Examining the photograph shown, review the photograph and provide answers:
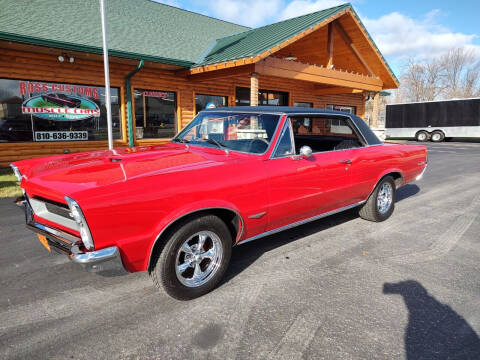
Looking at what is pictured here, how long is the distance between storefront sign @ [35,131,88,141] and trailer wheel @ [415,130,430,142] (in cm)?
2278

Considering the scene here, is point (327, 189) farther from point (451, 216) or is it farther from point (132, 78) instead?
point (132, 78)

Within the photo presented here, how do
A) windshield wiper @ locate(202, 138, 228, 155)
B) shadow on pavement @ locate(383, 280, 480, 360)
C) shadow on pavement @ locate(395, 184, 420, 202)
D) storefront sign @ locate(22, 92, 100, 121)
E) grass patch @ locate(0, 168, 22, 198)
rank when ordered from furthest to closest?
1. storefront sign @ locate(22, 92, 100, 121)
2. shadow on pavement @ locate(395, 184, 420, 202)
3. grass patch @ locate(0, 168, 22, 198)
4. windshield wiper @ locate(202, 138, 228, 155)
5. shadow on pavement @ locate(383, 280, 480, 360)

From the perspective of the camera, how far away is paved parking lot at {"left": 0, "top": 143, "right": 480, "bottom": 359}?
7.16 feet

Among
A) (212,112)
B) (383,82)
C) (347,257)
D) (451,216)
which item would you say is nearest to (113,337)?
(347,257)

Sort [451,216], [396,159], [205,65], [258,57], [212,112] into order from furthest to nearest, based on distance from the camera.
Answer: [205,65], [258,57], [451,216], [396,159], [212,112]

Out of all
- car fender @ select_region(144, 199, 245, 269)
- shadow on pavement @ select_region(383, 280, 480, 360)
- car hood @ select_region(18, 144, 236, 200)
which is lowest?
shadow on pavement @ select_region(383, 280, 480, 360)

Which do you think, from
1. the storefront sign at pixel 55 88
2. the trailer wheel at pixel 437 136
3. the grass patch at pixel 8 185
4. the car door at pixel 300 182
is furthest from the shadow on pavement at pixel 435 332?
the trailer wheel at pixel 437 136

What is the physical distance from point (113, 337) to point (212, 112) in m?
2.80

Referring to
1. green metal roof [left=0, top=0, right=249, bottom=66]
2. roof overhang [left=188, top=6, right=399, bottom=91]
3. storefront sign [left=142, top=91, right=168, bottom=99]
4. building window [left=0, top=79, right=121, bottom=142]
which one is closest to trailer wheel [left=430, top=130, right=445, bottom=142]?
roof overhang [left=188, top=6, right=399, bottom=91]

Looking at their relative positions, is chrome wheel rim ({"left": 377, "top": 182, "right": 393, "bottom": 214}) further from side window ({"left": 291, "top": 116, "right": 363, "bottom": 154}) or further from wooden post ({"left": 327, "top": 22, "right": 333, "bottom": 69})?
wooden post ({"left": 327, "top": 22, "right": 333, "bottom": 69})

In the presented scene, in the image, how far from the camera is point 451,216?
17.2 feet

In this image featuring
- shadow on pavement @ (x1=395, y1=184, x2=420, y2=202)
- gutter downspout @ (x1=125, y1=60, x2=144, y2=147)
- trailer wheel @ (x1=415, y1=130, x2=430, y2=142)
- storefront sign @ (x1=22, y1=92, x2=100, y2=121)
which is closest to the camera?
shadow on pavement @ (x1=395, y1=184, x2=420, y2=202)

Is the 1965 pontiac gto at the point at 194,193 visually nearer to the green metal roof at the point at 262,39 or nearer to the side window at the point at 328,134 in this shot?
the side window at the point at 328,134

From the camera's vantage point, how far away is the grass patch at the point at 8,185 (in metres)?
6.30
